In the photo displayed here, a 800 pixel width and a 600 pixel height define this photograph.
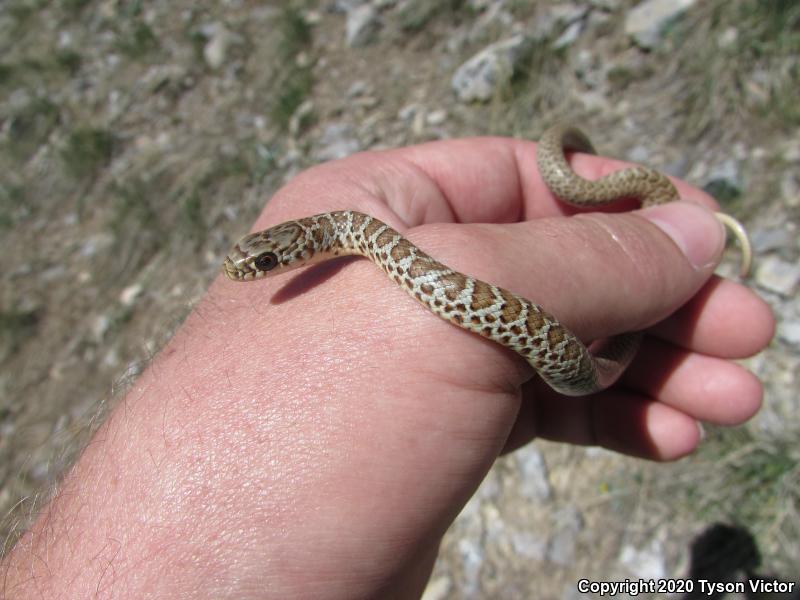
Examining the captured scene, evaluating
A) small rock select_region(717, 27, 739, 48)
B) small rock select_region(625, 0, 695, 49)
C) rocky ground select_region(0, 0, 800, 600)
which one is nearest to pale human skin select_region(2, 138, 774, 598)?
rocky ground select_region(0, 0, 800, 600)

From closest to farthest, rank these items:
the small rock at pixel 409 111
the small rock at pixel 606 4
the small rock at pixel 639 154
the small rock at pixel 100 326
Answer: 1. the small rock at pixel 639 154
2. the small rock at pixel 606 4
3. the small rock at pixel 409 111
4. the small rock at pixel 100 326

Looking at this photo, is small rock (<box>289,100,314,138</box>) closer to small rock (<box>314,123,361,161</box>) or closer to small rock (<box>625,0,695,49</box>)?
small rock (<box>314,123,361,161</box>)

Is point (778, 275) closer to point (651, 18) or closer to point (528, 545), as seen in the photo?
point (528, 545)

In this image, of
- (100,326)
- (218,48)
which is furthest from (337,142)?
(100,326)

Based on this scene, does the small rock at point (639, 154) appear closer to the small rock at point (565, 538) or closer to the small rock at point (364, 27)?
the small rock at point (565, 538)

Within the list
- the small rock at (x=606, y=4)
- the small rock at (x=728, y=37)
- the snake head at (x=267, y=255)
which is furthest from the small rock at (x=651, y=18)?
the snake head at (x=267, y=255)

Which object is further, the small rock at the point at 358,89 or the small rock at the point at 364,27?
the small rock at the point at 364,27
